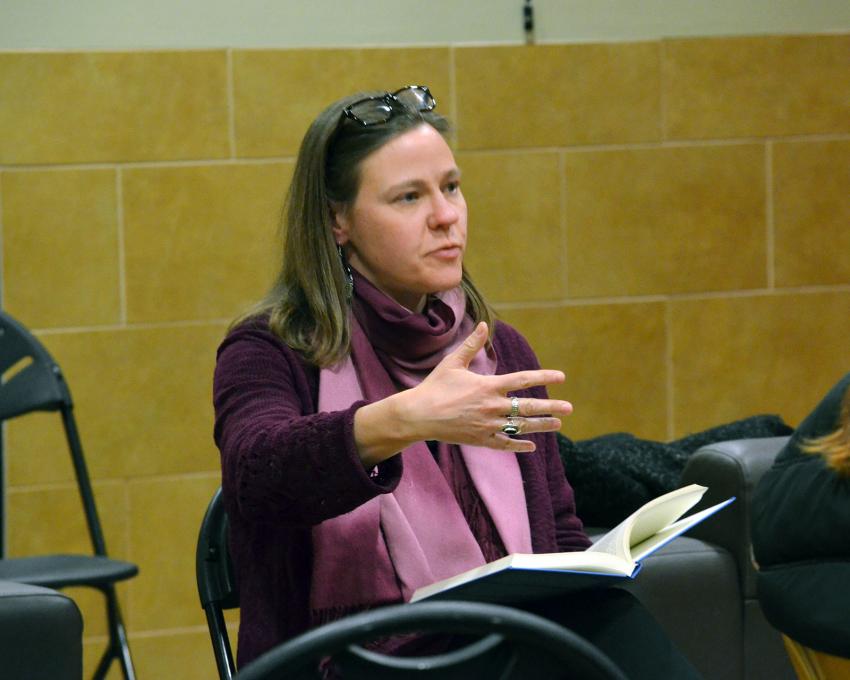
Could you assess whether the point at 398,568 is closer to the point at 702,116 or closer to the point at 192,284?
the point at 192,284

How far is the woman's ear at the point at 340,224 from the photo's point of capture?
75.3 inches

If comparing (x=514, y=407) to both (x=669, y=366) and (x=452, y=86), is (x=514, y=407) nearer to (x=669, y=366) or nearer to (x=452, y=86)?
(x=452, y=86)

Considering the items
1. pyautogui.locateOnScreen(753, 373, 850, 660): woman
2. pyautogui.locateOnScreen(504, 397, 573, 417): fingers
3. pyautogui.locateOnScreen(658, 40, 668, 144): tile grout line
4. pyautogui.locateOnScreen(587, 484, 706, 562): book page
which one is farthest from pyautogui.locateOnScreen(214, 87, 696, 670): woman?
pyautogui.locateOnScreen(658, 40, 668, 144): tile grout line

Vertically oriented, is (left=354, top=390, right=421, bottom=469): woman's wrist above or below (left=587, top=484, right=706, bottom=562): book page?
above

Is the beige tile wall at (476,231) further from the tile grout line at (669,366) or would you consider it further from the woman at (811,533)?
the woman at (811,533)

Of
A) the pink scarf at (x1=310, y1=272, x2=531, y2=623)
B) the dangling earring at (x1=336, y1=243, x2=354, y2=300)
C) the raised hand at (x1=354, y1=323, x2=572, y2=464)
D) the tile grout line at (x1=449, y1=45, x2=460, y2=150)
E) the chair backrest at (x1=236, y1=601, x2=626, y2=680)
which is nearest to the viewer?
the chair backrest at (x1=236, y1=601, x2=626, y2=680)

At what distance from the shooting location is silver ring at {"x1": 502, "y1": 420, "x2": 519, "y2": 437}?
54.8 inches

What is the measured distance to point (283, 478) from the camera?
4.89 ft

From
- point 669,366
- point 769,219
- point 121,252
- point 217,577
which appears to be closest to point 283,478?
point 217,577

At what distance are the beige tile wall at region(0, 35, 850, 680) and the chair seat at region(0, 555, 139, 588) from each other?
50 centimetres

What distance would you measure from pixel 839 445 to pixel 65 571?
1571mm

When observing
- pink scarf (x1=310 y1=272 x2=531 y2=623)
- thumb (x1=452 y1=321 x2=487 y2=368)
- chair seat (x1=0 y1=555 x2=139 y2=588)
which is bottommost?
chair seat (x1=0 y1=555 x2=139 y2=588)

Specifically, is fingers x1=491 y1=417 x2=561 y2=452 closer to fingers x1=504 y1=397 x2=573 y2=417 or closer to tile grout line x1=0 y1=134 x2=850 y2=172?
fingers x1=504 y1=397 x2=573 y2=417

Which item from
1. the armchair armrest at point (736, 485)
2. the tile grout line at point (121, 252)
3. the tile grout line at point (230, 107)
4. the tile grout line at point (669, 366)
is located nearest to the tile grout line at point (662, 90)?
the tile grout line at point (669, 366)
